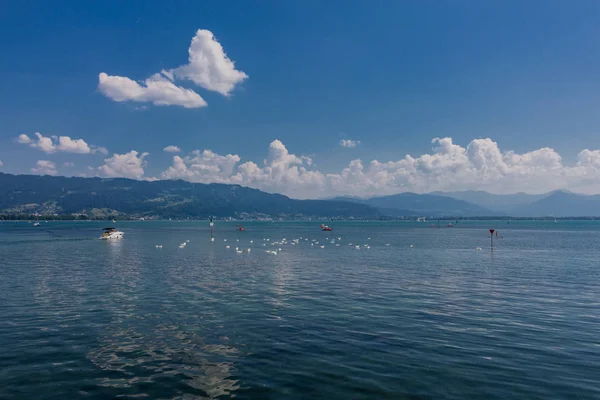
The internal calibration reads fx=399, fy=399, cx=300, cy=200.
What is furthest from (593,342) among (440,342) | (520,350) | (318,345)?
(318,345)

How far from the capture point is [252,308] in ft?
102

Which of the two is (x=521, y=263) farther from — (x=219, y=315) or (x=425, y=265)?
(x=219, y=315)

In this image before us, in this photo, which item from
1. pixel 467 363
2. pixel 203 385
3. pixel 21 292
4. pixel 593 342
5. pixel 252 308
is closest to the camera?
pixel 203 385

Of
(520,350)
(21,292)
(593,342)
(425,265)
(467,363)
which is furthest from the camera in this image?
(425,265)

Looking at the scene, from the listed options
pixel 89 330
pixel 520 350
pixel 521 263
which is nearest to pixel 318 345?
pixel 520 350

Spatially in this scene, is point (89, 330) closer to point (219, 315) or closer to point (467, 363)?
point (219, 315)

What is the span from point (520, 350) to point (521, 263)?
5112cm

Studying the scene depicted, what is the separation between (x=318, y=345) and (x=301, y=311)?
837cm

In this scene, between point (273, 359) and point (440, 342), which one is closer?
point (273, 359)

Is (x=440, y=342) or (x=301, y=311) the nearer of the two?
(x=440, y=342)

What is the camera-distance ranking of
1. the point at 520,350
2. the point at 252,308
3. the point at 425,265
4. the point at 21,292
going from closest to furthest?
the point at 520,350, the point at 252,308, the point at 21,292, the point at 425,265

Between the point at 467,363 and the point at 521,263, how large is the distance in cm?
5485

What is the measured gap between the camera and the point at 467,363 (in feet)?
63.4

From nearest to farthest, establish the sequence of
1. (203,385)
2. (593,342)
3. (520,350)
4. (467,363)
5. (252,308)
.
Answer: (203,385) → (467,363) → (520,350) → (593,342) → (252,308)
